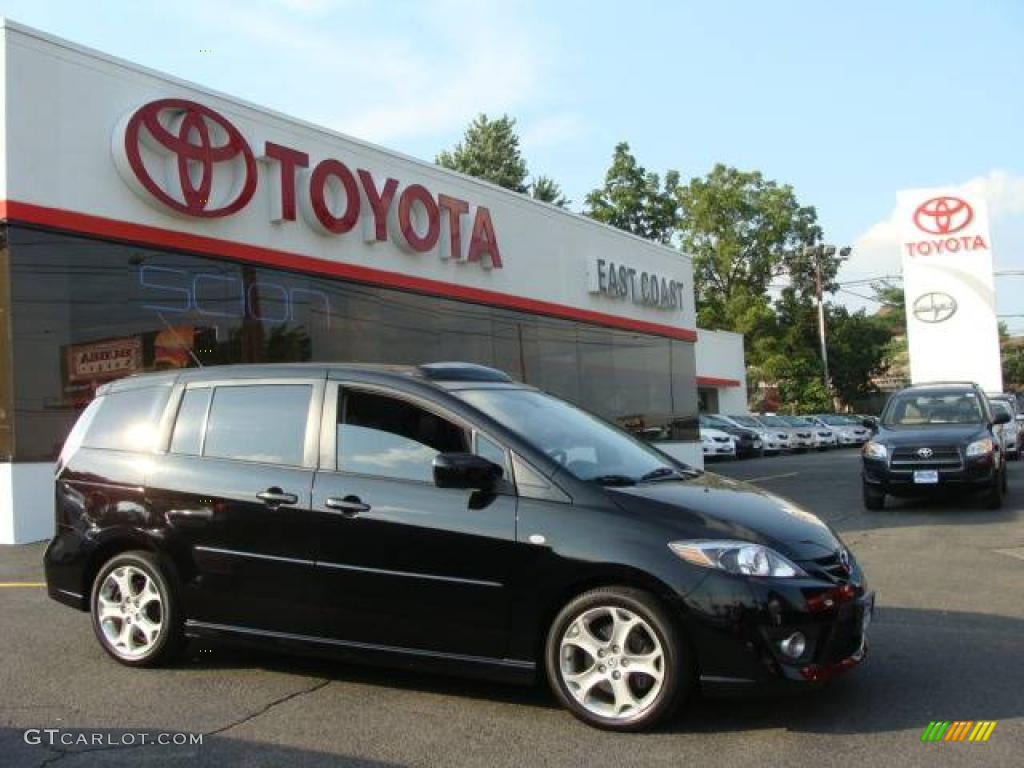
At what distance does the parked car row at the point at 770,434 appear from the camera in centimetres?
3000

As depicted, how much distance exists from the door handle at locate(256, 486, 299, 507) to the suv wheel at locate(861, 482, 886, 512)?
982cm

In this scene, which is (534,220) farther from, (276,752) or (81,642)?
(276,752)

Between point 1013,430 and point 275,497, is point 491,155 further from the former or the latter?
point 275,497

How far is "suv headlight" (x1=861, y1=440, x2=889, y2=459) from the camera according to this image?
1290cm

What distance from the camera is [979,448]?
501 inches

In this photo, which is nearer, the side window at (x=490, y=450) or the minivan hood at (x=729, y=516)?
the minivan hood at (x=729, y=516)

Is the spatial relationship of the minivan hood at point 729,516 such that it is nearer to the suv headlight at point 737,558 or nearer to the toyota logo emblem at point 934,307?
the suv headlight at point 737,558

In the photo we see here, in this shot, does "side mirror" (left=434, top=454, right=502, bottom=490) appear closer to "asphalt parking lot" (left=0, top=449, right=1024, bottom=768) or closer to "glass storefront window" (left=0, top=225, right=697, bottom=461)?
"asphalt parking lot" (left=0, top=449, right=1024, bottom=768)

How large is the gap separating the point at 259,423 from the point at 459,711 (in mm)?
1865

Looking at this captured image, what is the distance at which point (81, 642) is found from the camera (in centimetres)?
617

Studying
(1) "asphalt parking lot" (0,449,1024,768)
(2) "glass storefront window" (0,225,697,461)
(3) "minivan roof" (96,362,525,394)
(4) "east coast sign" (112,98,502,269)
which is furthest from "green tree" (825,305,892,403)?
(3) "minivan roof" (96,362,525,394)

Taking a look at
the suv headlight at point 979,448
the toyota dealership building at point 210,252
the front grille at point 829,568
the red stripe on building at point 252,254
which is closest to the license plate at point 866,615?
the front grille at point 829,568

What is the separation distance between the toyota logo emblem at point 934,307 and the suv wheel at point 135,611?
89.6ft

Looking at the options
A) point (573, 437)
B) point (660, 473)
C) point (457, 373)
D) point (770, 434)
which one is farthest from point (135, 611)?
point (770, 434)
